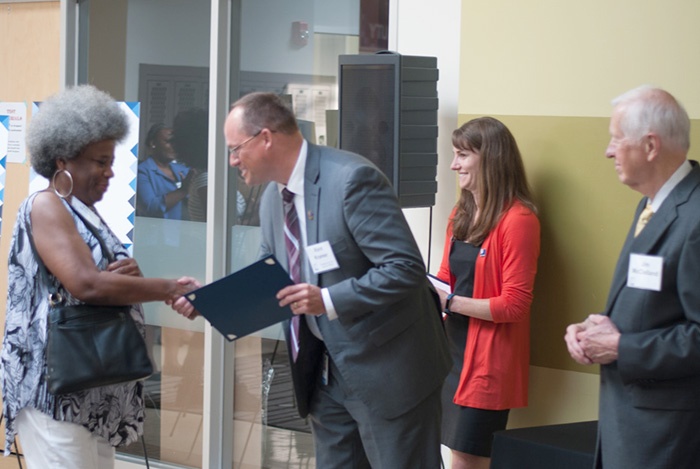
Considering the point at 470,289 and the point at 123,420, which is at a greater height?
the point at 470,289

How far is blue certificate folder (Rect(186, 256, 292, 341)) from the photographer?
2.65 meters

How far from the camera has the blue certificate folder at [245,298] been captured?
265 cm

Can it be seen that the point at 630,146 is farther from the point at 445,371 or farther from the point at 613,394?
the point at 445,371

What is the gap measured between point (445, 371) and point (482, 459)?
966mm

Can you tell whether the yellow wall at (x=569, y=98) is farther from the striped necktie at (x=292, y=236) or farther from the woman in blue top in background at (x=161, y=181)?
the woman in blue top in background at (x=161, y=181)

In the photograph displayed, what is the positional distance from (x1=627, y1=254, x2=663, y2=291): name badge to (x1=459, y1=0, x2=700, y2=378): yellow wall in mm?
1388

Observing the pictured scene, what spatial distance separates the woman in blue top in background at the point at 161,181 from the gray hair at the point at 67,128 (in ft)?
7.60

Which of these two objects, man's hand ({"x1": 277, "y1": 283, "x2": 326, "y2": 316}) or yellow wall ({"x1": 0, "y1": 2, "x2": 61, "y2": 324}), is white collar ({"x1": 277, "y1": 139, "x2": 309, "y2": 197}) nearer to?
man's hand ({"x1": 277, "y1": 283, "x2": 326, "y2": 316})

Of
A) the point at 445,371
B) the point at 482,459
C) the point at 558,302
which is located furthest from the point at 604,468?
the point at 558,302

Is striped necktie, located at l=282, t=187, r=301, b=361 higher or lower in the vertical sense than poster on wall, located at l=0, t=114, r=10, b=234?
→ lower

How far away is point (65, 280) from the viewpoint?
2.67 metres

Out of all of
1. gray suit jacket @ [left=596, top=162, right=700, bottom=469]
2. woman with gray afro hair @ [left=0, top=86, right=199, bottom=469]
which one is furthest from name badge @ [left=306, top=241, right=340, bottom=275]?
gray suit jacket @ [left=596, top=162, right=700, bottom=469]

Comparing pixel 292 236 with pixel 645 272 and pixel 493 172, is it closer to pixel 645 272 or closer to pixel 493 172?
pixel 645 272

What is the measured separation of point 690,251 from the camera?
2354 millimetres
